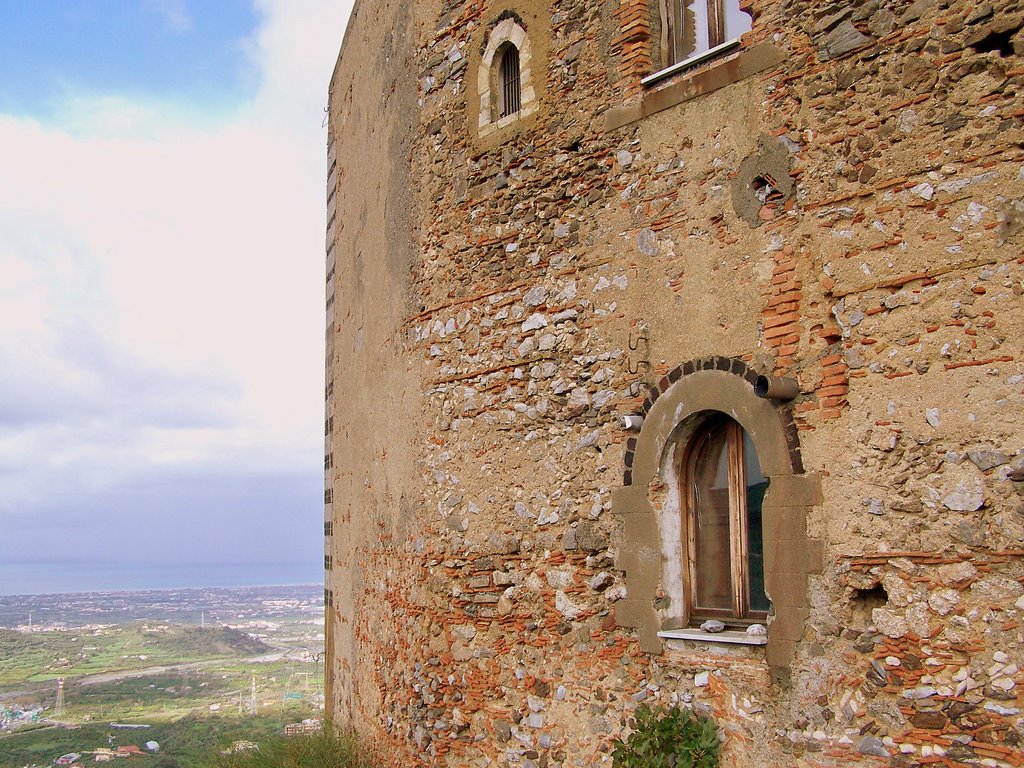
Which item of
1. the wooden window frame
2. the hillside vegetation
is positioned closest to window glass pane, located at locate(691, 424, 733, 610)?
the wooden window frame

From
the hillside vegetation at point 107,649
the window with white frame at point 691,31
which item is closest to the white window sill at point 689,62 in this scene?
the window with white frame at point 691,31

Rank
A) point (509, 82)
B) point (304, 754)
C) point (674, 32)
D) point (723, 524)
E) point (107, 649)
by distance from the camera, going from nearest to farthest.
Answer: point (723, 524) → point (674, 32) → point (509, 82) → point (304, 754) → point (107, 649)

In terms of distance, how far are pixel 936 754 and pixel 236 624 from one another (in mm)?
49542

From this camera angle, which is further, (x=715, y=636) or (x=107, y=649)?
(x=107, y=649)

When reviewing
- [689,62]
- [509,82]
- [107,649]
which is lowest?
[107,649]

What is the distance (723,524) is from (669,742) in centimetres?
138

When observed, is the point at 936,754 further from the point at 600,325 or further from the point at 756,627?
the point at 600,325

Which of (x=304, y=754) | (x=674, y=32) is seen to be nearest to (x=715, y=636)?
(x=674, y=32)

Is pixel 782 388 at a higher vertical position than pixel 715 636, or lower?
higher

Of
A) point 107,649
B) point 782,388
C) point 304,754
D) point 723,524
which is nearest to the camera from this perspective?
point 782,388

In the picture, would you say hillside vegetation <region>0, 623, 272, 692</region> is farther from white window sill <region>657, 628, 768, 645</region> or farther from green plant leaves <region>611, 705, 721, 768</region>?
white window sill <region>657, 628, 768, 645</region>

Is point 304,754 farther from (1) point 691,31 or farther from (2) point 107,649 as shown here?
(2) point 107,649

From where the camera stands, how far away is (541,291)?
26.2 ft

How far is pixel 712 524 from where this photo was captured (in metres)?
6.98
